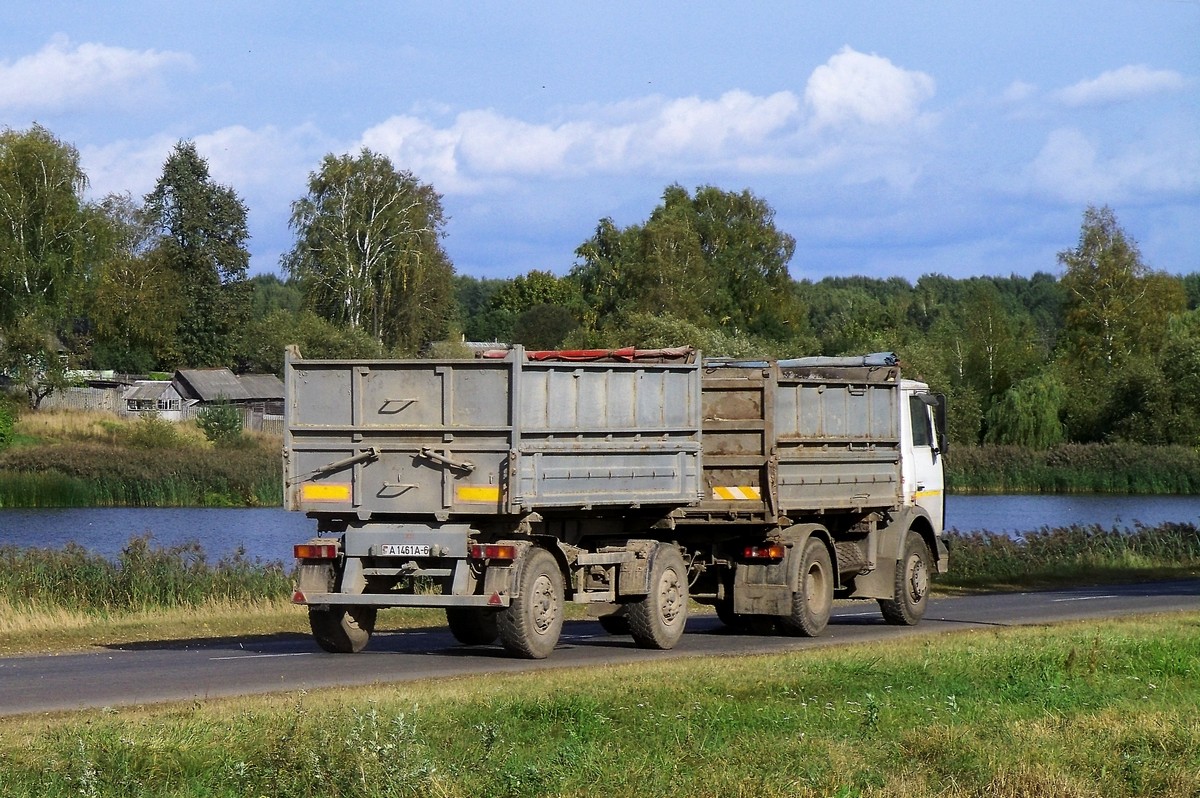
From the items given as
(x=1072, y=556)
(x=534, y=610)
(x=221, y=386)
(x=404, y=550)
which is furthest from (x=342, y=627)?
(x=221, y=386)

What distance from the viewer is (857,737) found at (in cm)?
969

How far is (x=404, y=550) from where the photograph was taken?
1518 centimetres

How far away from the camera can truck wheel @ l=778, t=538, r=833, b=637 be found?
18.1 meters

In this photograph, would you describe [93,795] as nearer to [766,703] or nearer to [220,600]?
[766,703]

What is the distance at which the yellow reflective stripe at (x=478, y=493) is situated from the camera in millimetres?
15047

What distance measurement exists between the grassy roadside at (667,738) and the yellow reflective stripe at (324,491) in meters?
2.83

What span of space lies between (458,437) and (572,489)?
126cm

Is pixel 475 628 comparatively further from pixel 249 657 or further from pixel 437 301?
pixel 437 301

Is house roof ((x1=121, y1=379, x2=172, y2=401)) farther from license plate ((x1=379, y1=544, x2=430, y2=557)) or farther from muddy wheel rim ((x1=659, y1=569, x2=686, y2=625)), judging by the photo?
license plate ((x1=379, y1=544, x2=430, y2=557))

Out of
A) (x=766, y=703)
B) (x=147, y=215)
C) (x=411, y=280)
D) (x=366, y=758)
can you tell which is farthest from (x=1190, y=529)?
(x=147, y=215)

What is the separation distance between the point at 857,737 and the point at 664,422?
23.5 feet

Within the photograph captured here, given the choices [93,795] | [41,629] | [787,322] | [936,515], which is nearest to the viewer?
[93,795]

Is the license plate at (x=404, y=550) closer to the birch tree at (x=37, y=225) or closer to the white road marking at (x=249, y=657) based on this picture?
the white road marking at (x=249, y=657)

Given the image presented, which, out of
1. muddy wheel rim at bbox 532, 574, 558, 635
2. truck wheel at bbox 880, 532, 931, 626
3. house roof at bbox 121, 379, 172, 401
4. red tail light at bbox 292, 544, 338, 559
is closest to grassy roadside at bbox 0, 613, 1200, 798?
muddy wheel rim at bbox 532, 574, 558, 635
